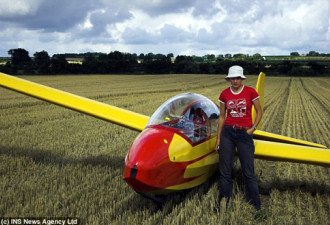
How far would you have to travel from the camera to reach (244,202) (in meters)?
4.41

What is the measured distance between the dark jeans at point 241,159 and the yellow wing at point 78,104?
2.20 metres

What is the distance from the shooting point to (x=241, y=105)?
426cm

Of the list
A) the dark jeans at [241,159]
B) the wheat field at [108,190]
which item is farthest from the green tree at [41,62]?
the dark jeans at [241,159]

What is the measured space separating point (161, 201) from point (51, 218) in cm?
151

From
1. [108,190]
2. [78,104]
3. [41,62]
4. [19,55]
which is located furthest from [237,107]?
[19,55]

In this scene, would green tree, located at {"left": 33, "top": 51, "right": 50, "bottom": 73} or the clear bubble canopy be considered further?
green tree, located at {"left": 33, "top": 51, "right": 50, "bottom": 73}

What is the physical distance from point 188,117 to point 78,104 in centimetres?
310

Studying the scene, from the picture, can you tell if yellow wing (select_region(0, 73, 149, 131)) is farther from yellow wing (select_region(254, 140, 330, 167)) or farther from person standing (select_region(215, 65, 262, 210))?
yellow wing (select_region(254, 140, 330, 167))

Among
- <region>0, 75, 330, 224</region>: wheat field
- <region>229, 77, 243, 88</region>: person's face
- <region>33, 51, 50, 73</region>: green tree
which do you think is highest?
<region>33, 51, 50, 73</region>: green tree

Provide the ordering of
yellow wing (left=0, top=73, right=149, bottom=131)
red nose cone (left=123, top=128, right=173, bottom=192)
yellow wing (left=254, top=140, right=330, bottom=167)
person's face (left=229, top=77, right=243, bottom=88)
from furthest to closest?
yellow wing (left=0, top=73, right=149, bottom=131)
yellow wing (left=254, top=140, right=330, bottom=167)
person's face (left=229, top=77, right=243, bottom=88)
red nose cone (left=123, top=128, right=173, bottom=192)

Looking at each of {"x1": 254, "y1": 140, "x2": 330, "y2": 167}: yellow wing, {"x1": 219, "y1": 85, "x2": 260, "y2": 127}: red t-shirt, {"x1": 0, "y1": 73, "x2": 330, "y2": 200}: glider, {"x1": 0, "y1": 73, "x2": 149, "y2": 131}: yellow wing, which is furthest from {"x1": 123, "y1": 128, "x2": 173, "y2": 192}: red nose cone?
{"x1": 0, "y1": 73, "x2": 149, "y2": 131}: yellow wing

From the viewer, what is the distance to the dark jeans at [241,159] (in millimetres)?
4293

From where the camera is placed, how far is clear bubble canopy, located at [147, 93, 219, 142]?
4.23m

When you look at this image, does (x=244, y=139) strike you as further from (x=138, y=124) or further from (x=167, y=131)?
(x=138, y=124)
